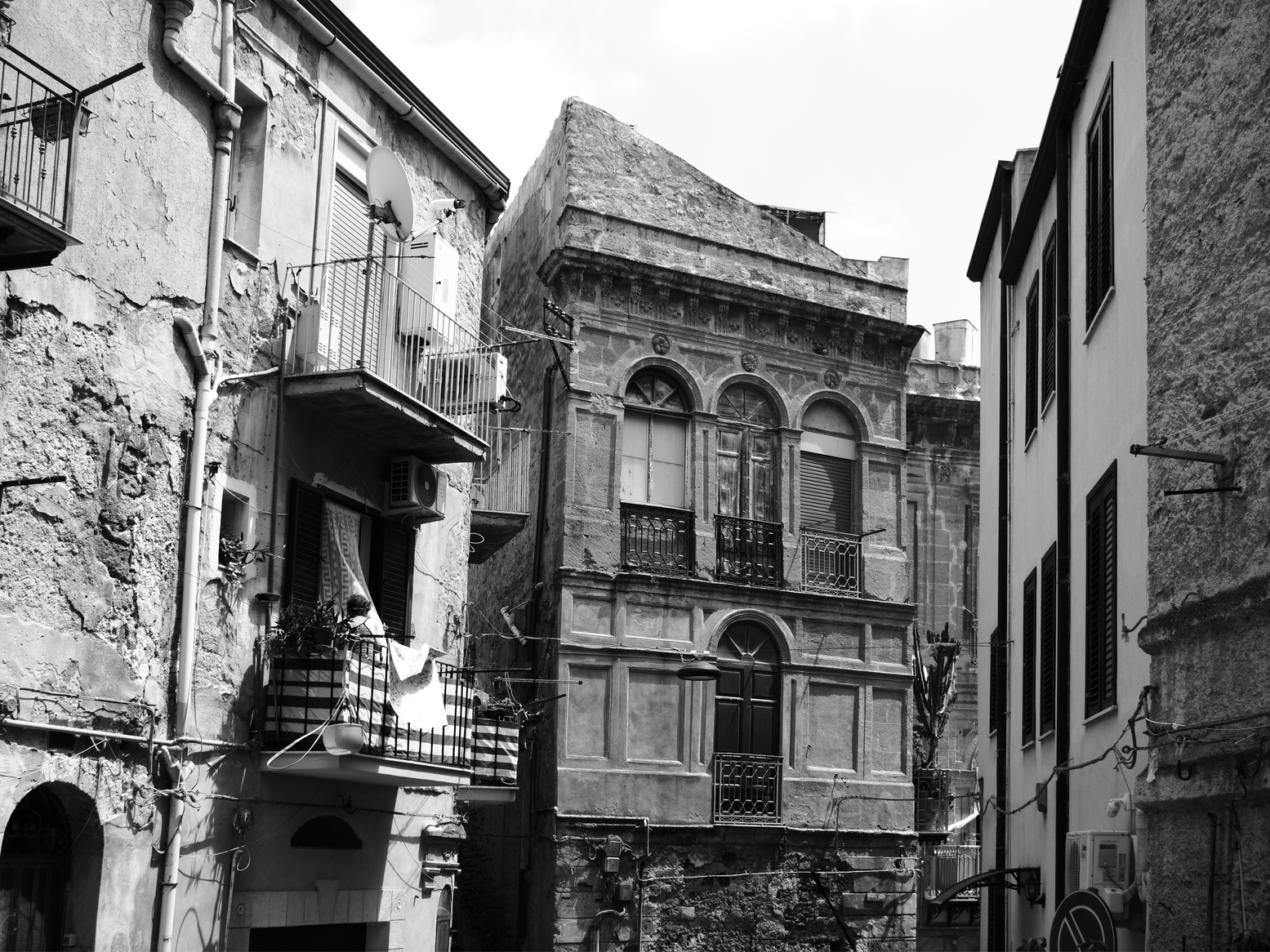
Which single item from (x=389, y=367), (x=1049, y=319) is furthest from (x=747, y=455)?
(x=389, y=367)

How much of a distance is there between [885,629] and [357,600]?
12.4m

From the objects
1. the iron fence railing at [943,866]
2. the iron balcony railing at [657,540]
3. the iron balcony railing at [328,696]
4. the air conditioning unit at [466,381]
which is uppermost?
the air conditioning unit at [466,381]

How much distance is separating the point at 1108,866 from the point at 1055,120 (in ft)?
26.9

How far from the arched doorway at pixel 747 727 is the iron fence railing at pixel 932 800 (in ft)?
20.3

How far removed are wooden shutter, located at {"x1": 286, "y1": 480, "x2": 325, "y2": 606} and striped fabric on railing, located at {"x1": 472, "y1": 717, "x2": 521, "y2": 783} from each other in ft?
8.57

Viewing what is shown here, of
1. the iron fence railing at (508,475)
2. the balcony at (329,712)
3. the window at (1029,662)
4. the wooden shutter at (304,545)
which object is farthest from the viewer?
the iron fence railing at (508,475)

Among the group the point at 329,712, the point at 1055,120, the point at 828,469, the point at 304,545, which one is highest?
the point at 1055,120

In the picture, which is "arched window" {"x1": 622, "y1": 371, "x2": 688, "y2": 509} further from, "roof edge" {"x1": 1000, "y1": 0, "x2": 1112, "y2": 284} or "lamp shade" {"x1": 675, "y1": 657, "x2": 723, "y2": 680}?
"roof edge" {"x1": 1000, "y1": 0, "x2": 1112, "y2": 284}

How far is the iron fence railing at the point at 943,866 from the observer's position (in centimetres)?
2644

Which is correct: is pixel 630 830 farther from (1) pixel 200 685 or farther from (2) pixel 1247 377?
(2) pixel 1247 377

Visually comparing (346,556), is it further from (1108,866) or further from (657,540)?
(657,540)

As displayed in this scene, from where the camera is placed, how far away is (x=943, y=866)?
26.6 metres

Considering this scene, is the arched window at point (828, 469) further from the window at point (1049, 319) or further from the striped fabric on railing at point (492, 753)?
the striped fabric on railing at point (492, 753)

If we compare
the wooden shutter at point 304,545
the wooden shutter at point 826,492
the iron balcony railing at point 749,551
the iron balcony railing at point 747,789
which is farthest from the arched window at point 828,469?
the wooden shutter at point 304,545
